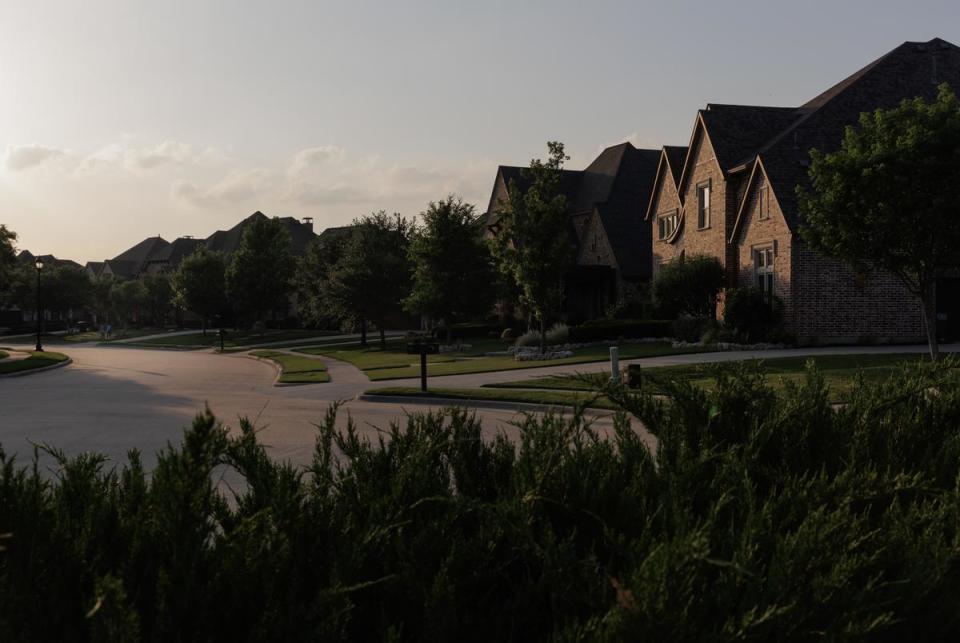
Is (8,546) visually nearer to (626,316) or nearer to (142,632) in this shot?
(142,632)

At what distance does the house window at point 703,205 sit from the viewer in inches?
1471

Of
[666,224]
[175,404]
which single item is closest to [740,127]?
[666,224]

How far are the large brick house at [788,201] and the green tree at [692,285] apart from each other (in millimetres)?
893

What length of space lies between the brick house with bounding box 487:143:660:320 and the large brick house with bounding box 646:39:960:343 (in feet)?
16.0

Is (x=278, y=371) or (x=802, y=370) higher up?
(x=802, y=370)

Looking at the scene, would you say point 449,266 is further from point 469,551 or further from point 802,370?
point 469,551

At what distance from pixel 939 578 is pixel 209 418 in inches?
104

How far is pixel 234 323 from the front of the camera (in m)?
85.6

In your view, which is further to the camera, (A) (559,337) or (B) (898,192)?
(A) (559,337)

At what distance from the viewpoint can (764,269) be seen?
107 feet

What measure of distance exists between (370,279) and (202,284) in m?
Result: 32.1

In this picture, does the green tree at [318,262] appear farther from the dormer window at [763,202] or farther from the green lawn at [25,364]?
the dormer window at [763,202]

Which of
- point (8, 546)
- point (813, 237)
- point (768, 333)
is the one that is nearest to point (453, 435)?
point (8, 546)

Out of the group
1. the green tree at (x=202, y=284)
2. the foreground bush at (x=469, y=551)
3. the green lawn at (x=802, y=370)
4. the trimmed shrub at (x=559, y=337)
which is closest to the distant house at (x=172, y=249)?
the green tree at (x=202, y=284)
